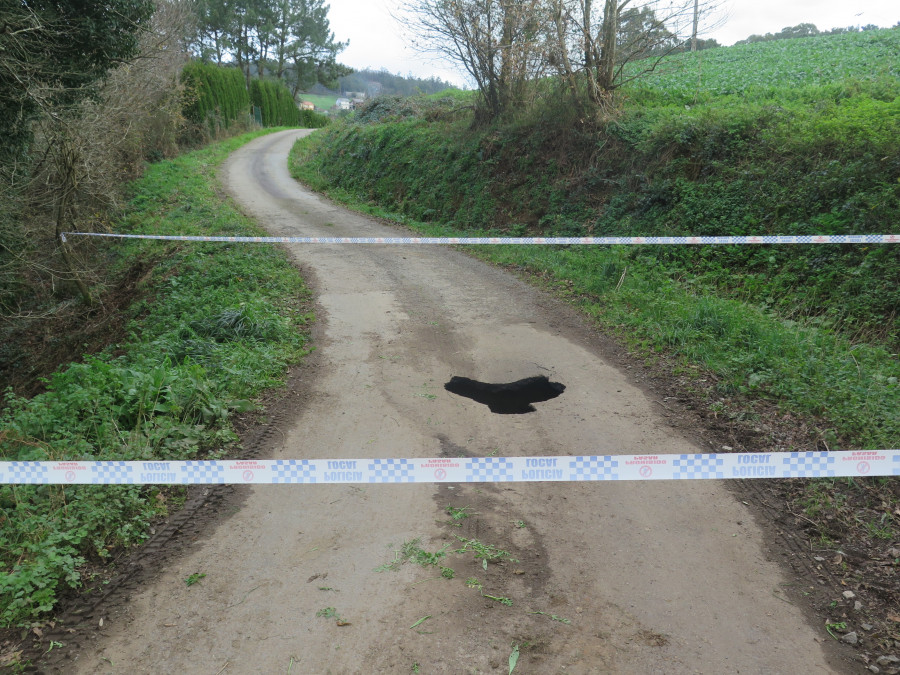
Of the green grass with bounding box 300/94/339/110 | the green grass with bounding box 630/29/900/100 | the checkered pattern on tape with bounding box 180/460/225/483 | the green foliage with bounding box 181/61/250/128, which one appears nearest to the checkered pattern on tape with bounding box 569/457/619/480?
the checkered pattern on tape with bounding box 180/460/225/483

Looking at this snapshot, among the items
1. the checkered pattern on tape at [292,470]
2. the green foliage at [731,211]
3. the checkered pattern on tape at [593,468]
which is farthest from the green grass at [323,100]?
the checkered pattern on tape at [593,468]

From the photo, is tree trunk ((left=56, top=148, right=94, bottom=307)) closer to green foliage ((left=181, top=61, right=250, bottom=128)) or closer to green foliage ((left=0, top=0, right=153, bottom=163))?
green foliage ((left=0, top=0, right=153, bottom=163))

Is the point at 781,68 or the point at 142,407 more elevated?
the point at 781,68

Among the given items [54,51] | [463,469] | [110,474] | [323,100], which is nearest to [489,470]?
[463,469]

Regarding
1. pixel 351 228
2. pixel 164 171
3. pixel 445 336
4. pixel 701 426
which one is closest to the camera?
pixel 701 426

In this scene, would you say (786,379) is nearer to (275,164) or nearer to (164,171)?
(164,171)

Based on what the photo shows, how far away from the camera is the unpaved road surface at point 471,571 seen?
10.3ft

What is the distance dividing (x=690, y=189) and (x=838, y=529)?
25.5ft

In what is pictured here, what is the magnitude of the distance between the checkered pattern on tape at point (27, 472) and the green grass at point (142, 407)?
0.16 metres

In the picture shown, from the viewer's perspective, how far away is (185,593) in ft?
11.8

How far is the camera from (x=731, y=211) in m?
9.71

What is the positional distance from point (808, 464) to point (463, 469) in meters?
2.58

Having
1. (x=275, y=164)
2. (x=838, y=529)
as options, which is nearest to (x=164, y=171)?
(x=275, y=164)

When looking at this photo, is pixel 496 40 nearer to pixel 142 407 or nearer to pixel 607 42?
pixel 607 42
